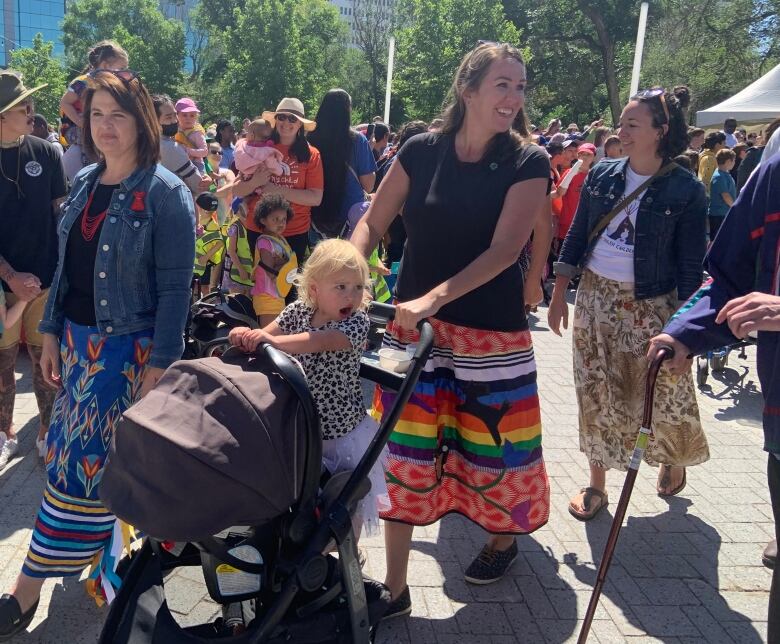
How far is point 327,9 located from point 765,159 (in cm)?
5735

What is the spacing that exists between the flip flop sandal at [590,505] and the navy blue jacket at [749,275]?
175cm

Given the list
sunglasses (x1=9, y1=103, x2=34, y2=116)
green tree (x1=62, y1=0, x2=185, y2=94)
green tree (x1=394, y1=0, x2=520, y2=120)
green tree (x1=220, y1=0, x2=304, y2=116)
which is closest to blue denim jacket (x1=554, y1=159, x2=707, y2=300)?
sunglasses (x1=9, y1=103, x2=34, y2=116)

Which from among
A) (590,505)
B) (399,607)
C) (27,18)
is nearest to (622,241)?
(590,505)

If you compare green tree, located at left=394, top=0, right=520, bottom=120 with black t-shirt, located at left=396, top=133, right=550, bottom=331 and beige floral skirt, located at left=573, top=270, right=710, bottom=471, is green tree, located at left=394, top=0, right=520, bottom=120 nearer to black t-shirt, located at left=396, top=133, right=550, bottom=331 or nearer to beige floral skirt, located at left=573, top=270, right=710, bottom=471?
beige floral skirt, located at left=573, top=270, right=710, bottom=471

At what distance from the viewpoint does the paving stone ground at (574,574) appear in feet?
9.47

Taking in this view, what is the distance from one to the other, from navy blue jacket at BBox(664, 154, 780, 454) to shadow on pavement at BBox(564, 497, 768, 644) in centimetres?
127

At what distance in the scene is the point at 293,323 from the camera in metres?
2.49

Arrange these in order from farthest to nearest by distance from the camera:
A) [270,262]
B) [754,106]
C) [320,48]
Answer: [320,48]
[754,106]
[270,262]

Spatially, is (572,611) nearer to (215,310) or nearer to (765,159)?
(765,159)

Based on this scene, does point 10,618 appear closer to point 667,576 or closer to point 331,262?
point 331,262

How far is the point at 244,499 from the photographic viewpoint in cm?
175

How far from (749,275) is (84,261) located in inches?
92.6

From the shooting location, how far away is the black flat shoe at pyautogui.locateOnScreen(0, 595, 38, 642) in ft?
8.64

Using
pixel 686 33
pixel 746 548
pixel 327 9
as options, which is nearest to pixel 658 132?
pixel 746 548
